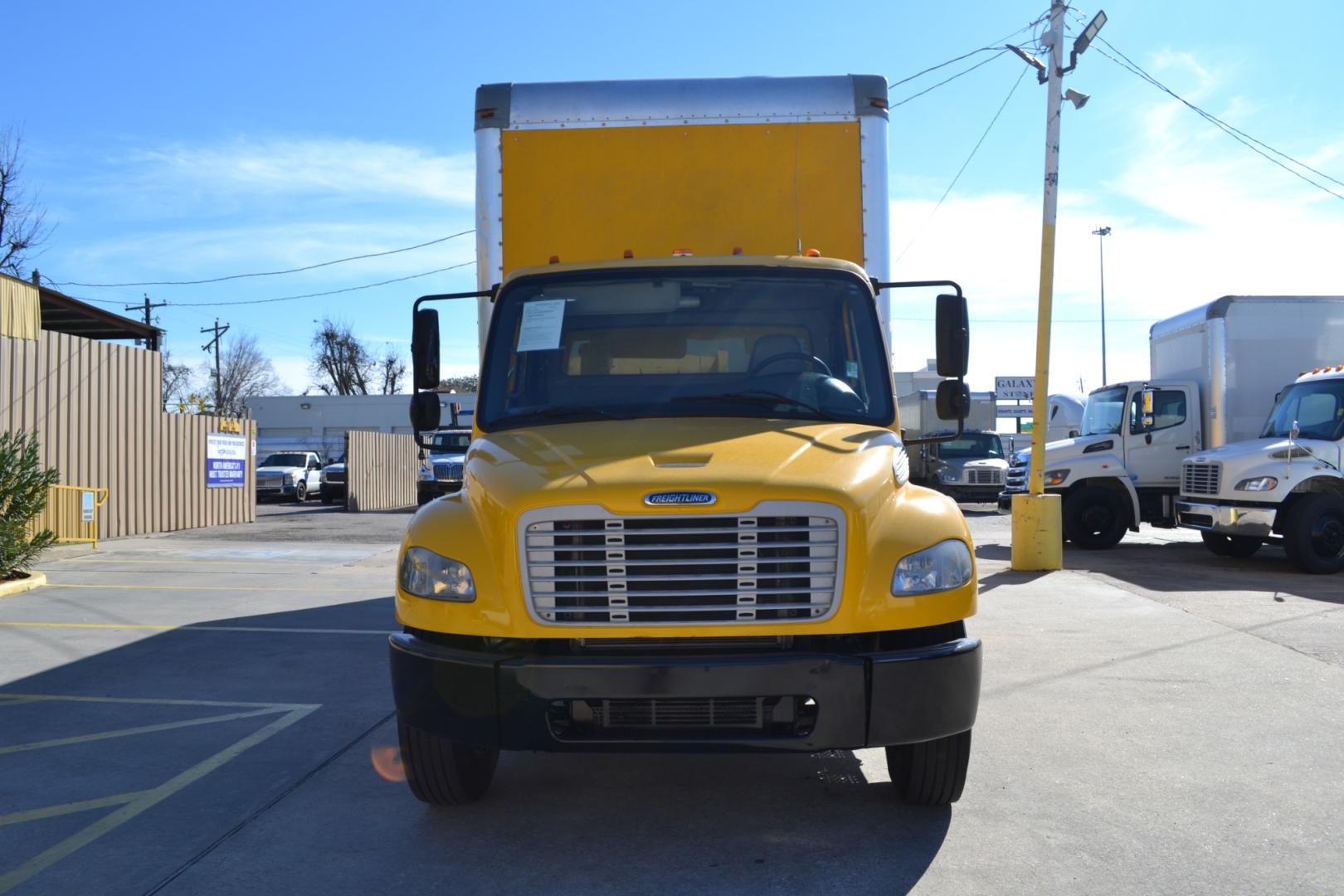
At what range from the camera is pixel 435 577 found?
13.6 ft

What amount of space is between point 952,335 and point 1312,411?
1031 cm

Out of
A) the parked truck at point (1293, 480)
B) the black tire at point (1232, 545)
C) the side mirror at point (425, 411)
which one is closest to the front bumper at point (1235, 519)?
the parked truck at point (1293, 480)

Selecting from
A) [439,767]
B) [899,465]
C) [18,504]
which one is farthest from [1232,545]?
[18,504]

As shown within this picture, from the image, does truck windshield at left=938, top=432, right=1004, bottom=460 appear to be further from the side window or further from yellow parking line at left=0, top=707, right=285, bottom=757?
yellow parking line at left=0, top=707, right=285, bottom=757

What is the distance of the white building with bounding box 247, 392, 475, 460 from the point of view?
216ft

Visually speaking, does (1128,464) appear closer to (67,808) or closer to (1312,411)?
(1312,411)

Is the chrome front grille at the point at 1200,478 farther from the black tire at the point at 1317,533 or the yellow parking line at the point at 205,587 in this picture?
the yellow parking line at the point at 205,587

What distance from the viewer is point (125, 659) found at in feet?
25.7

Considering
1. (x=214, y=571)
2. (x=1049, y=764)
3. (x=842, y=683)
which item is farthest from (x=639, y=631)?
(x=214, y=571)

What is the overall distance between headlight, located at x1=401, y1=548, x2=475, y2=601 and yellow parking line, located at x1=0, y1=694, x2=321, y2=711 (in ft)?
8.47

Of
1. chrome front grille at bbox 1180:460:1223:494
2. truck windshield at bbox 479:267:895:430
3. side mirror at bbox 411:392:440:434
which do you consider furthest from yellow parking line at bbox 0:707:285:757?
chrome front grille at bbox 1180:460:1223:494

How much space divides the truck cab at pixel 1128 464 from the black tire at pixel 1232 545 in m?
0.91

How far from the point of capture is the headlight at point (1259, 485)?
43.2ft

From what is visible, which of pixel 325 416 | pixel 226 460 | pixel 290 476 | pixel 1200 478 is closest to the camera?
pixel 1200 478
